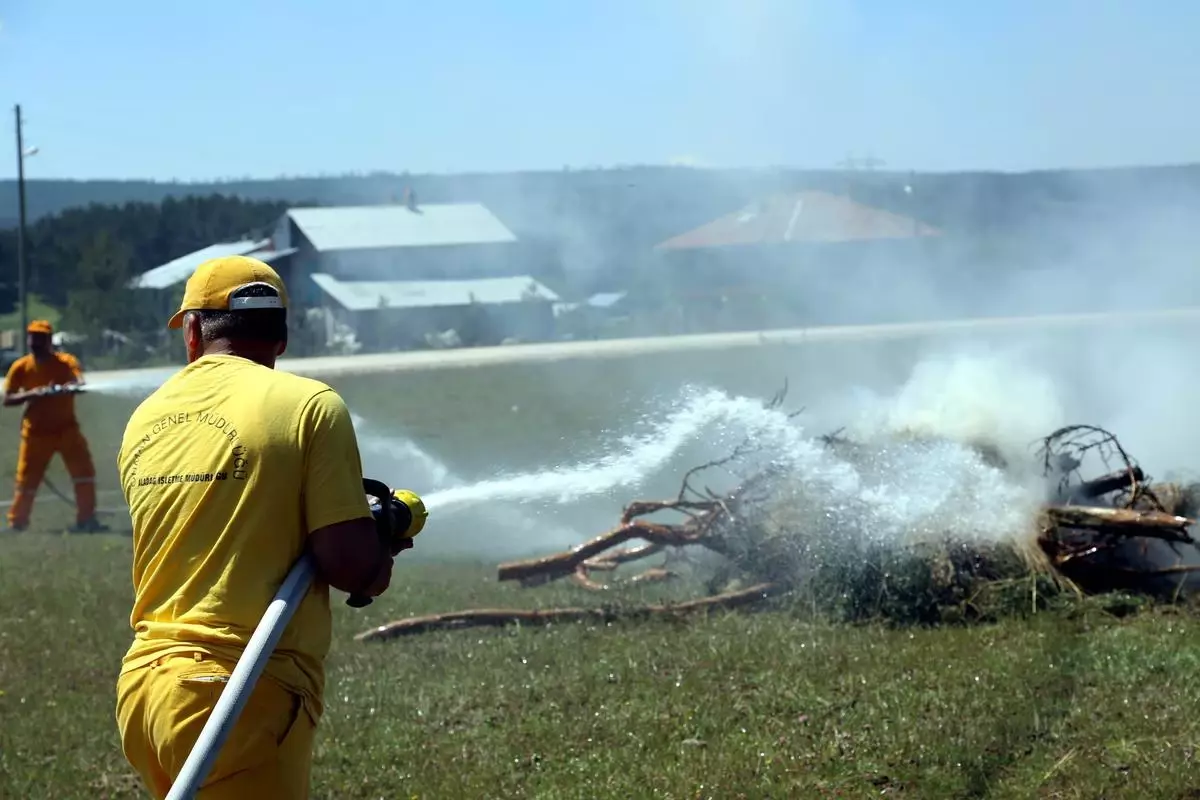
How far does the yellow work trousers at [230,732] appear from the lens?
111 inches

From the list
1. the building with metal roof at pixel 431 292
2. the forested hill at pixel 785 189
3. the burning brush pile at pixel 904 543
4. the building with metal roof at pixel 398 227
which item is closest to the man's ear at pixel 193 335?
the burning brush pile at pixel 904 543

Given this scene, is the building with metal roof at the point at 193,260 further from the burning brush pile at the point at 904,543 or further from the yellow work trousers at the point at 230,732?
the yellow work trousers at the point at 230,732

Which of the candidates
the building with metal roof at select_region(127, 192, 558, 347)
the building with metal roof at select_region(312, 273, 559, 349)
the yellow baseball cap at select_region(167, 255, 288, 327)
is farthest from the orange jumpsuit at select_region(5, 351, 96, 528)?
the building with metal roof at select_region(127, 192, 558, 347)

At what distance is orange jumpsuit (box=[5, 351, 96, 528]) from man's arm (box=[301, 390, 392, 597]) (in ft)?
36.0

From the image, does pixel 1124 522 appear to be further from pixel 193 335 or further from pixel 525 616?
pixel 193 335

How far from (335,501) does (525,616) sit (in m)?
4.66

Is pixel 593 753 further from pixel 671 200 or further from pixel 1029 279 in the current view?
pixel 671 200

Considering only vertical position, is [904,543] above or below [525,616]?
above

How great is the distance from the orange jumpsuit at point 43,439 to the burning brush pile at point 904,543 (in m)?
6.41

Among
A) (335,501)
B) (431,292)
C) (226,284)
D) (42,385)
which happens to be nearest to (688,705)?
(335,501)

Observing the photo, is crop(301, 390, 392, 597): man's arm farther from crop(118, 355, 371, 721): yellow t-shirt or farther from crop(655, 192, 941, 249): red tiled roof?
crop(655, 192, 941, 249): red tiled roof

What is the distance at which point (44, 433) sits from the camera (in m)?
13.0

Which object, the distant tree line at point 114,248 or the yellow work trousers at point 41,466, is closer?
the yellow work trousers at point 41,466

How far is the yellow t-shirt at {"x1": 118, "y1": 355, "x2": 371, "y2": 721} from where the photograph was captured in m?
2.88
